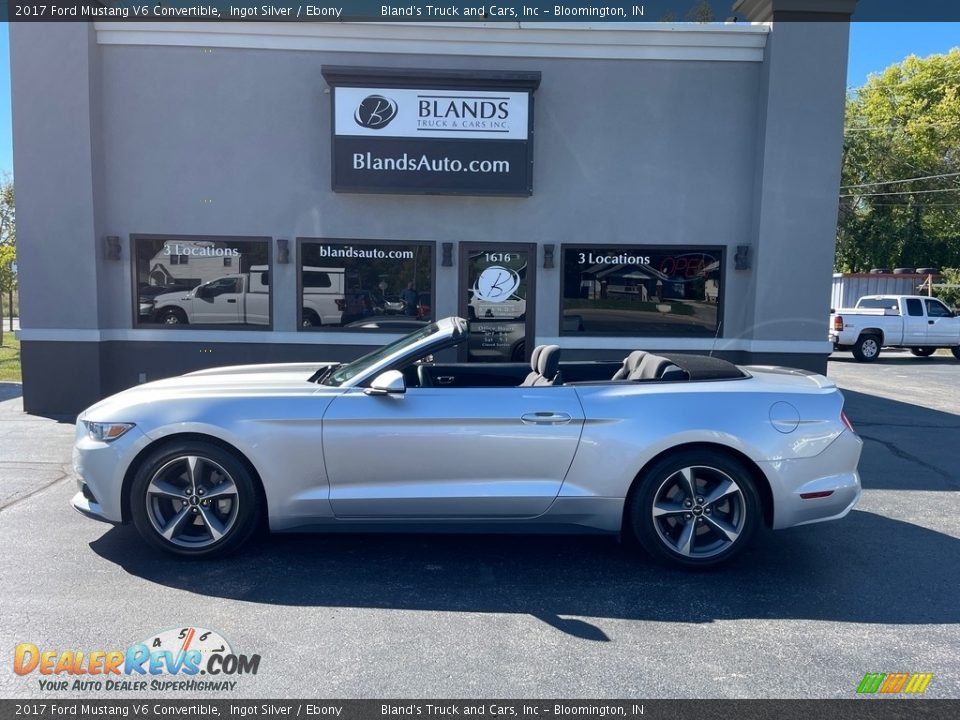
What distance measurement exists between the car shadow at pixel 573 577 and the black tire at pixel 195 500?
0.55ft

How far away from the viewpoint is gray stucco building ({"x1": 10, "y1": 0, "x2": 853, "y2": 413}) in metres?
9.80

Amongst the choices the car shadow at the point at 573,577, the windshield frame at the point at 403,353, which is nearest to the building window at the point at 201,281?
the car shadow at the point at 573,577

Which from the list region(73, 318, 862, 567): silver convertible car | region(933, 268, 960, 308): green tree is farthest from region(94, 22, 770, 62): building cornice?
region(933, 268, 960, 308): green tree

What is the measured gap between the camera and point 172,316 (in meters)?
10.3

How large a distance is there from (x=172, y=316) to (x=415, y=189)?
369 centimetres

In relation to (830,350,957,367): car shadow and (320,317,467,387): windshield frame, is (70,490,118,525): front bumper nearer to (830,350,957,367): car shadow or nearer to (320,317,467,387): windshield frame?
(320,317,467,387): windshield frame

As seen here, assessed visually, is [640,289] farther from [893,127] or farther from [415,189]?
[893,127]

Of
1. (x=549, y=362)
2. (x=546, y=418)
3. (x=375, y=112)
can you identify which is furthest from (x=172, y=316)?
(x=546, y=418)

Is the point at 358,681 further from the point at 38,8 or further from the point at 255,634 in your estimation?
the point at 38,8

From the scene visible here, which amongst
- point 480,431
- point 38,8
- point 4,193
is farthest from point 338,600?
point 4,193

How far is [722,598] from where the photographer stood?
14.2 ft

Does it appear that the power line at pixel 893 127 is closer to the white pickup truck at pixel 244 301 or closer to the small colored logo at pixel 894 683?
the white pickup truck at pixel 244 301

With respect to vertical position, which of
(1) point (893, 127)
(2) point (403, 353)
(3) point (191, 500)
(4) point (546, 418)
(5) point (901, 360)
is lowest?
(5) point (901, 360)

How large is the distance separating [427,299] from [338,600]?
21.0 feet
